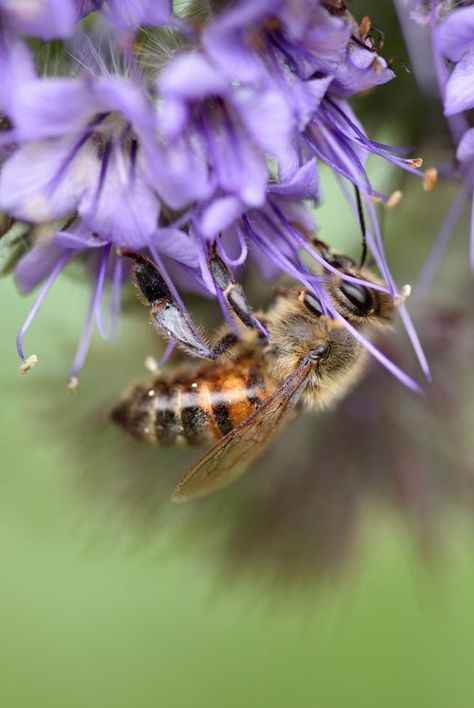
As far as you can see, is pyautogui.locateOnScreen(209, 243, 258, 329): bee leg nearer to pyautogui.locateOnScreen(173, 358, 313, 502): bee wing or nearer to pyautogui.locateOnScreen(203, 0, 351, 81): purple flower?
pyautogui.locateOnScreen(173, 358, 313, 502): bee wing

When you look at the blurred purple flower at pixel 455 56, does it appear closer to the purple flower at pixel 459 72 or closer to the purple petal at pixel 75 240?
the purple flower at pixel 459 72

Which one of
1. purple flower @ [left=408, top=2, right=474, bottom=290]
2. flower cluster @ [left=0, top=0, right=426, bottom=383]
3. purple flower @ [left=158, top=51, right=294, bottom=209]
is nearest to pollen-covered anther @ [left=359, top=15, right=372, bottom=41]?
flower cluster @ [left=0, top=0, right=426, bottom=383]

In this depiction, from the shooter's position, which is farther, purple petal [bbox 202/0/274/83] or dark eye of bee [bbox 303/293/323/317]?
dark eye of bee [bbox 303/293/323/317]

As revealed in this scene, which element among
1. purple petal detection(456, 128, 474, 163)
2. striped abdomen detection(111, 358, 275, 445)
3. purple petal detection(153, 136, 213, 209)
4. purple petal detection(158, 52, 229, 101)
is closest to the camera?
purple petal detection(158, 52, 229, 101)

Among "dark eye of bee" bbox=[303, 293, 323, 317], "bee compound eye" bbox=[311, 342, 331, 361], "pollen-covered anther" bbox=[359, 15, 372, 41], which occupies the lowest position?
"bee compound eye" bbox=[311, 342, 331, 361]

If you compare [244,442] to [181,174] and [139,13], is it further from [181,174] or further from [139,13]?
[139,13]

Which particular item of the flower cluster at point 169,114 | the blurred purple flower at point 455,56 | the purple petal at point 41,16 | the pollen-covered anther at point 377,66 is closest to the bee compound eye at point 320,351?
the flower cluster at point 169,114

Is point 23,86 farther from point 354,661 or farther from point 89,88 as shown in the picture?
point 354,661
